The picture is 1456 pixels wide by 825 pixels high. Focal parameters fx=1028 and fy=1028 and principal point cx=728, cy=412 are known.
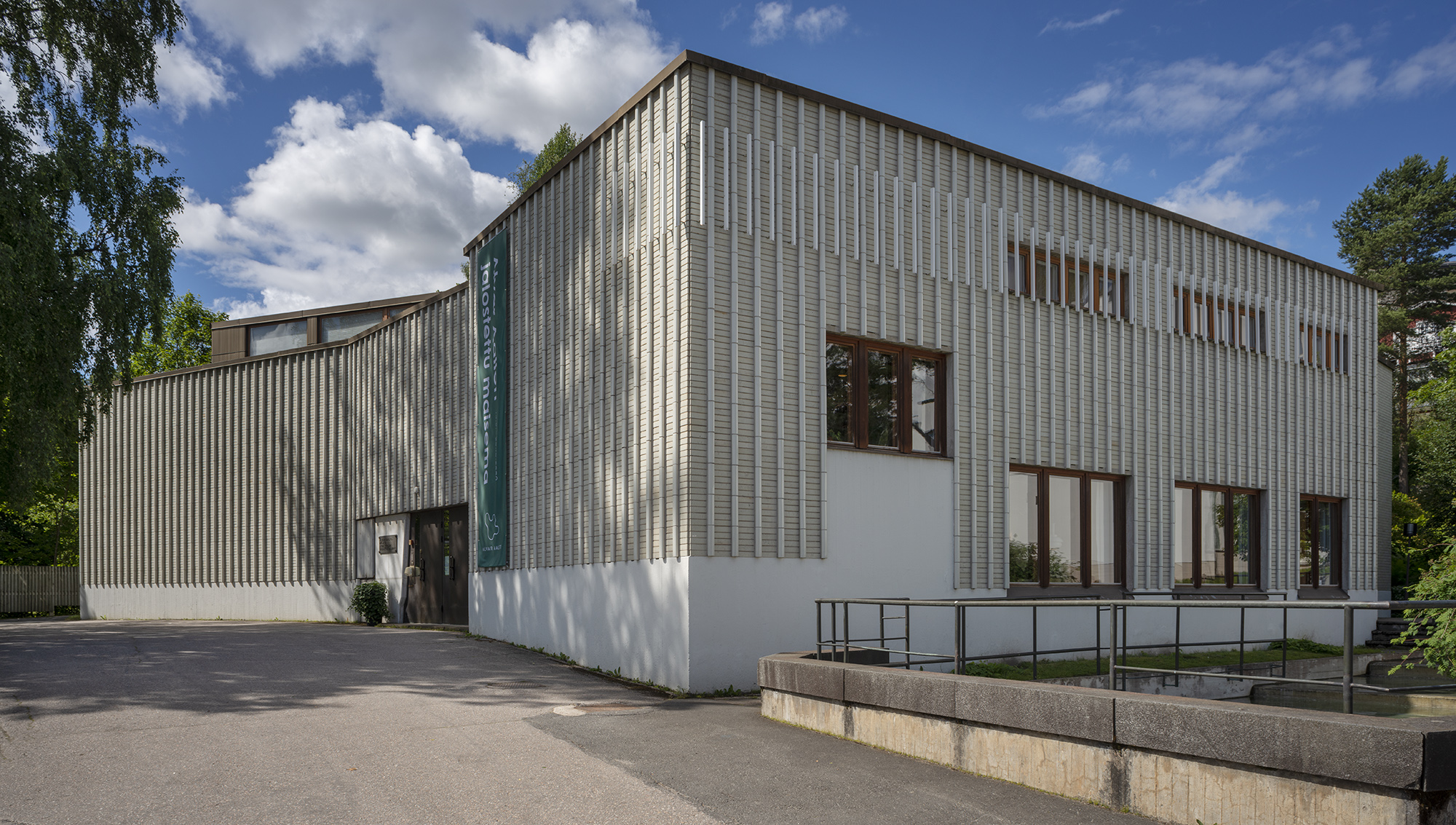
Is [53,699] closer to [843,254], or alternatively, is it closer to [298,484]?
[843,254]

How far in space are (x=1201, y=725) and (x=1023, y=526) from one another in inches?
401

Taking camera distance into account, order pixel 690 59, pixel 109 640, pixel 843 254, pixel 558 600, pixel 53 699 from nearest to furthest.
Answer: pixel 53 699 → pixel 690 59 → pixel 843 254 → pixel 558 600 → pixel 109 640

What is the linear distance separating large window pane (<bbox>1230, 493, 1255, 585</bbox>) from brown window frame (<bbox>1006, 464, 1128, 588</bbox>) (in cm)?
357

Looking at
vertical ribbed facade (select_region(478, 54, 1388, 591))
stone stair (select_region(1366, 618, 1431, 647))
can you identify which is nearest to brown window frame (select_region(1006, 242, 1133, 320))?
vertical ribbed facade (select_region(478, 54, 1388, 591))

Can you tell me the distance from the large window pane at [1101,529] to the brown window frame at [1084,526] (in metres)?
0.03

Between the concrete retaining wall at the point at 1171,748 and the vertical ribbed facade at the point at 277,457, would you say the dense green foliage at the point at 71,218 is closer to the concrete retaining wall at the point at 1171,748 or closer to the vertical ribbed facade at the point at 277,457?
the vertical ribbed facade at the point at 277,457

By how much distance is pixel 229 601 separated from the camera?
2630cm

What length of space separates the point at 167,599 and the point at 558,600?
16.9 m

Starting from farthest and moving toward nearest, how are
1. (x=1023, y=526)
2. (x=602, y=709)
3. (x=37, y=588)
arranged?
(x=37, y=588) < (x=1023, y=526) < (x=602, y=709)

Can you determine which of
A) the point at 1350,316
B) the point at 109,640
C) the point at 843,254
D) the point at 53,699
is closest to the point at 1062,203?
the point at 843,254

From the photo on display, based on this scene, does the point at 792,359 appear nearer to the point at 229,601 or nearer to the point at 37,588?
the point at 229,601

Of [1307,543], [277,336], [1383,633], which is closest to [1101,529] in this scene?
[1307,543]

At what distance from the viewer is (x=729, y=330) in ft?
43.5

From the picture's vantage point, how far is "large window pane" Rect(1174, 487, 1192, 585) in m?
18.7
